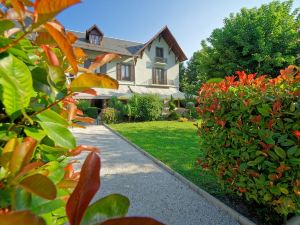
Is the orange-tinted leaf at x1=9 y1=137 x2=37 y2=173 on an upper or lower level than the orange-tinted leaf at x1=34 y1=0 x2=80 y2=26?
lower

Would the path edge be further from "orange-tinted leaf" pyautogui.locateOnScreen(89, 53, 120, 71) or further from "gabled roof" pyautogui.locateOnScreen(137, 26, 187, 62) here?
"gabled roof" pyautogui.locateOnScreen(137, 26, 187, 62)

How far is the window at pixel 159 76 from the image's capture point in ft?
109

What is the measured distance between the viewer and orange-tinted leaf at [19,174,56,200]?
57 cm

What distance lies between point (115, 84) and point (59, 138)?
32cm

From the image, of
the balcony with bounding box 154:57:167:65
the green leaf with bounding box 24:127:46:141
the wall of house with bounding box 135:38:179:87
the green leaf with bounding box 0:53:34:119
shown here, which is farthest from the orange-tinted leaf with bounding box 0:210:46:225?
the balcony with bounding box 154:57:167:65

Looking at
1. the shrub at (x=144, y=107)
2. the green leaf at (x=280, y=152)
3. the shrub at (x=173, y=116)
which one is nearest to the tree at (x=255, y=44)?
the shrub at (x=144, y=107)

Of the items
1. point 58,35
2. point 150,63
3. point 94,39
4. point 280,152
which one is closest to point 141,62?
point 150,63

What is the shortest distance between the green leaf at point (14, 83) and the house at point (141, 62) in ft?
90.1

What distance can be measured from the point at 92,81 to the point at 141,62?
32310 millimetres

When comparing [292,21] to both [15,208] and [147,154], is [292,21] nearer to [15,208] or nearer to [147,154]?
[147,154]

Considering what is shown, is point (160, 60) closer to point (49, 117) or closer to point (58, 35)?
point (49, 117)

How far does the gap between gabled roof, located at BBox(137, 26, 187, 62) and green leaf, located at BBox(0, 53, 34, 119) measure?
104 ft

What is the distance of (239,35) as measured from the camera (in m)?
18.6

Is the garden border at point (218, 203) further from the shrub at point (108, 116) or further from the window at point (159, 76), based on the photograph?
the window at point (159, 76)
